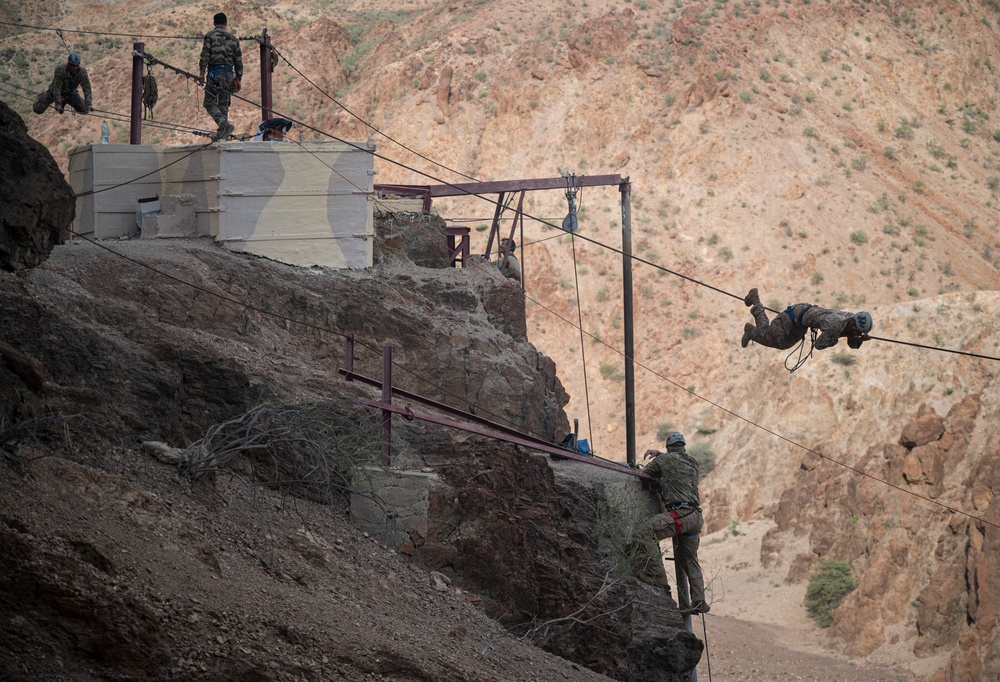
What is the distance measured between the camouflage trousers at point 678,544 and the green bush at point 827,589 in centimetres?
1639

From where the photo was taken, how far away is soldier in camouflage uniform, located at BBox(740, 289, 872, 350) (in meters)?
13.7

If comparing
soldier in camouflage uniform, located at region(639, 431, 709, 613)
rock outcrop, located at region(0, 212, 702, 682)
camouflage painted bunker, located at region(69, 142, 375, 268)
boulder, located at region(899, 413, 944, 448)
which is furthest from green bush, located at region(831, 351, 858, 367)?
camouflage painted bunker, located at region(69, 142, 375, 268)

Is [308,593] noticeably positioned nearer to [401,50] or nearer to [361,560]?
[361,560]

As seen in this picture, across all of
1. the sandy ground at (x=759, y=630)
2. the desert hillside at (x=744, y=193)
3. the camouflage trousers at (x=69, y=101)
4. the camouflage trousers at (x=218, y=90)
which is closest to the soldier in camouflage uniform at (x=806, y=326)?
the camouflage trousers at (x=218, y=90)

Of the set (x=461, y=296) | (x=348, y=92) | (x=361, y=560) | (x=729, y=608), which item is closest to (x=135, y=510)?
(x=361, y=560)

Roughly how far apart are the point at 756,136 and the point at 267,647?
45.9 meters

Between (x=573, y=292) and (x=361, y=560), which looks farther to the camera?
(x=573, y=292)

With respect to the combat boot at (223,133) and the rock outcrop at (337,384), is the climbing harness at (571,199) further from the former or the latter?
the combat boot at (223,133)

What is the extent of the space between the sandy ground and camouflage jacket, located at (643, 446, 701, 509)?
37.6 ft

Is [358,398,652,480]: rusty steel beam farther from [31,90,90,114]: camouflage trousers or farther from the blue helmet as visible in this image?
[31,90,90,114]: camouflage trousers

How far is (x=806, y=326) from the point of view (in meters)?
14.4

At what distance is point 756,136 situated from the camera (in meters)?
51.0

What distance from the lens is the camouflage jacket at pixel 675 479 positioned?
1510cm

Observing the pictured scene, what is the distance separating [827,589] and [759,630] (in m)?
2.07
